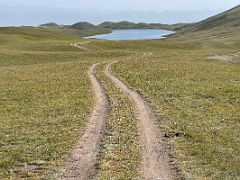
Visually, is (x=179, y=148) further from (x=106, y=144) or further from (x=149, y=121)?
(x=149, y=121)

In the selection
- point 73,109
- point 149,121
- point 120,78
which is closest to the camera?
point 149,121

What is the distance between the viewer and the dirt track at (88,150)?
20.4 metres

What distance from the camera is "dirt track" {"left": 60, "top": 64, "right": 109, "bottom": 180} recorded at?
20.4 metres

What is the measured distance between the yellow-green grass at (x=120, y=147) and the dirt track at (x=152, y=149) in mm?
353

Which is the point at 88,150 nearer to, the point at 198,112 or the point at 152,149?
the point at 152,149

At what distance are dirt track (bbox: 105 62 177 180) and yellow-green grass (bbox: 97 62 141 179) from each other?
0.35m

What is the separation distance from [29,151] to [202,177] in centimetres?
918

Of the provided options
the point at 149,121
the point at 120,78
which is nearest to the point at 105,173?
the point at 149,121

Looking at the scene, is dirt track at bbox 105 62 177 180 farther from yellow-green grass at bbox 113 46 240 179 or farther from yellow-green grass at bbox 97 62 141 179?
yellow-green grass at bbox 113 46 240 179

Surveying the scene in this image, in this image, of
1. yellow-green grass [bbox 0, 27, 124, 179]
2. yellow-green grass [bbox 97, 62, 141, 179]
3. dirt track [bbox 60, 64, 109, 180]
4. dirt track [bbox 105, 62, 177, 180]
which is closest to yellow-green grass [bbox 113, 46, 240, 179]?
dirt track [bbox 105, 62, 177, 180]

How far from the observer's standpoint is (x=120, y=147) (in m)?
24.2

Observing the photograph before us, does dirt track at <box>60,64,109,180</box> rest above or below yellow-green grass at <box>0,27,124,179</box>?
above

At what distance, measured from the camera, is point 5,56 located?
8356 centimetres

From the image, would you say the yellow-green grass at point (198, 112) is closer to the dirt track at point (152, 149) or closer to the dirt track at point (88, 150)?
the dirt track at point (152, 149)
